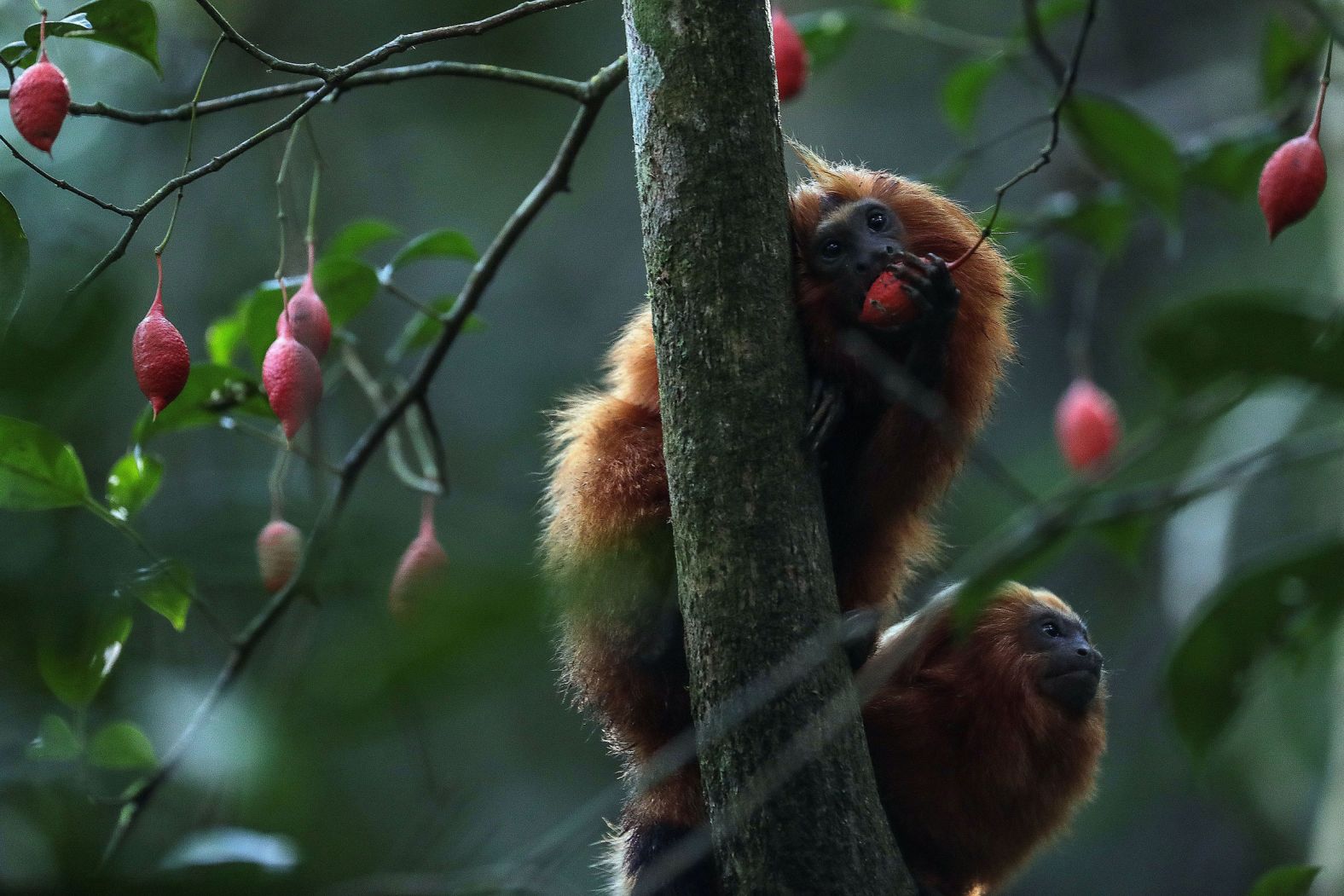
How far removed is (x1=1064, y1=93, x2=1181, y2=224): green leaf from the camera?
8.59 ft

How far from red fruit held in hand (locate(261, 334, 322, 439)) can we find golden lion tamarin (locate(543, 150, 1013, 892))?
0.49m

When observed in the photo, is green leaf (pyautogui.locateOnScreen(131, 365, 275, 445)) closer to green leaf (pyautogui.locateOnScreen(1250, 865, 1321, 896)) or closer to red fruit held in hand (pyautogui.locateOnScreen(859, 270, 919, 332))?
red fruit held in hand (pyautogui.locateOnScreen(859, 270, 919, 332))

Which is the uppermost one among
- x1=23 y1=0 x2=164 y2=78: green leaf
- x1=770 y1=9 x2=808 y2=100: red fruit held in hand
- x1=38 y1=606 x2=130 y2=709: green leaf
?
x1=770 y1=9 x2=808 y2=100: red fruit held in hand

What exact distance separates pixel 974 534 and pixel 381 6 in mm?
4261

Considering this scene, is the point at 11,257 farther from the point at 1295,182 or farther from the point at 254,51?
the point at 1295,182

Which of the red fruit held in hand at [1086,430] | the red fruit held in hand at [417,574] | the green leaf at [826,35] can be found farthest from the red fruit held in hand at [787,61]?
the red fruit held in hand at [417,574]

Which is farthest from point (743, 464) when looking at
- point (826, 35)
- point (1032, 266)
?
point (1032, 266)

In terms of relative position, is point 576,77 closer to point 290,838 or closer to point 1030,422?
point 1030,422

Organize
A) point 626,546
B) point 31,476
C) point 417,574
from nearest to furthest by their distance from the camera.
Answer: point 417,574
point 31,476
point 626,546

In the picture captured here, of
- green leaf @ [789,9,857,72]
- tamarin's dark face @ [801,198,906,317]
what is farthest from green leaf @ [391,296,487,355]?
green leaf @ [789,9,857,72]

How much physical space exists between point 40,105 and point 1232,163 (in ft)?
8.40

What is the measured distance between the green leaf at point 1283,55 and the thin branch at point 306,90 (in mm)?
1697

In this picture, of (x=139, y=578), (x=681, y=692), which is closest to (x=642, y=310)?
(x=681, y=692)

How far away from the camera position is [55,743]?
90cm
